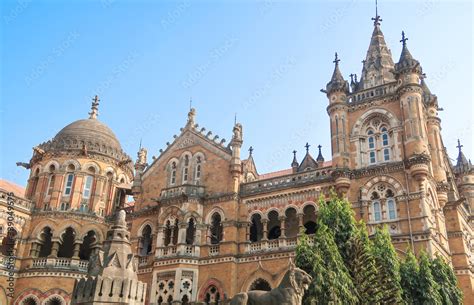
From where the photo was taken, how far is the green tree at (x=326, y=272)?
18.4 m

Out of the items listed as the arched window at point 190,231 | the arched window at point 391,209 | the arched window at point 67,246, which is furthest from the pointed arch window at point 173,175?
the arched window at point 391,209

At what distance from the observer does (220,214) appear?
31.5 m

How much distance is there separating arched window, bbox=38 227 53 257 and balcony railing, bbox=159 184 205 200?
9333 millimetres

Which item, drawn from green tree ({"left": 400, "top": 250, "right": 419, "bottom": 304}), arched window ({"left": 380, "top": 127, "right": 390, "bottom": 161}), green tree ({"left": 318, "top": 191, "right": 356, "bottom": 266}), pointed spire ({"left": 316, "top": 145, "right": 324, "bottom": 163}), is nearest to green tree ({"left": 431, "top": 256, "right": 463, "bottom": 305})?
green tree ({"left": 400, "top": 250, "right": 419, "bottom": 304})

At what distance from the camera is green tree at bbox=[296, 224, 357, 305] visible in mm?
18438

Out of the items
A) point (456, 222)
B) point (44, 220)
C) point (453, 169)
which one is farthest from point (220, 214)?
point (453, 169)

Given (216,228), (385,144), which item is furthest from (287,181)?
(385,144)

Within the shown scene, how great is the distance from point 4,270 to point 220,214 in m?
15.4

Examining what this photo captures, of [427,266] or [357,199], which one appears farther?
[357,199]

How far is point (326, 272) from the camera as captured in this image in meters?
18.8

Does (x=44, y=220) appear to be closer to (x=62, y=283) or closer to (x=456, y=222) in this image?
(x=62, y=283)

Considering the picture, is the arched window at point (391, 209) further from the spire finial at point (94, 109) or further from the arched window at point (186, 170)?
the spire finial at point (94, 109)

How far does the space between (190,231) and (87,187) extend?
9.94m

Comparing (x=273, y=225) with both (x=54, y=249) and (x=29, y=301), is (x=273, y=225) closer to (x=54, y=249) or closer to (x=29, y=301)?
(x=54, y=249)
